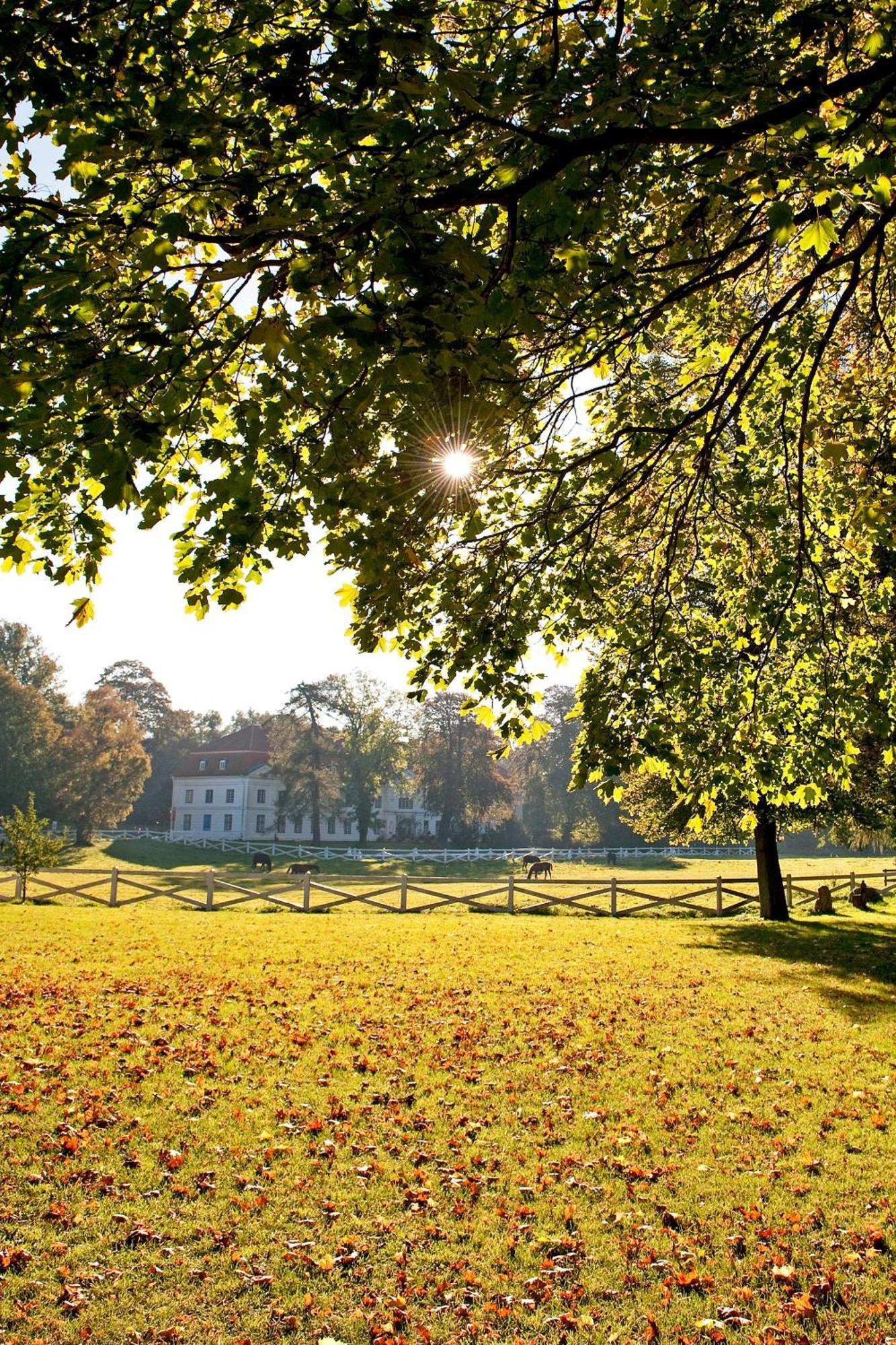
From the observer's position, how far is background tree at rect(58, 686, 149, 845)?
Answer: 2349 inches

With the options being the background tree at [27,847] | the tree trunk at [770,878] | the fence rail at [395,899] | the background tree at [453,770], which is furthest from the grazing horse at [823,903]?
the background tree at [453,770]

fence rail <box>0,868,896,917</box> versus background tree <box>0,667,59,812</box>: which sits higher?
background tree <box>0,667,59,812</box>

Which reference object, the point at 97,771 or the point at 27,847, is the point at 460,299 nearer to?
the point at 27,847

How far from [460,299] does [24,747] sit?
6104 cm

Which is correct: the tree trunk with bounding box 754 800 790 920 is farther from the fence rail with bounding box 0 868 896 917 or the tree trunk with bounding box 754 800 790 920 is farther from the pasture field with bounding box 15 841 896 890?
the pasture field with bounding box 15 841 896 890

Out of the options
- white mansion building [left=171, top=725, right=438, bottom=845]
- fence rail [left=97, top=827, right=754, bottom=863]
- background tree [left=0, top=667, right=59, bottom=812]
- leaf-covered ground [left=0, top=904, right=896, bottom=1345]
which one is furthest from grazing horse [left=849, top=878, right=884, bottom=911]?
white mansion building [left=171, top=725, right=438, bottom=845]

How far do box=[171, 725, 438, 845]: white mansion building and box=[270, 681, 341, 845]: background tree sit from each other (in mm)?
9935

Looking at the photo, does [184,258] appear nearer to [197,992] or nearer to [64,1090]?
[64,1090]

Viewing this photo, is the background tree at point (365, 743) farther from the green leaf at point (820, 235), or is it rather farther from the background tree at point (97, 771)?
the green leaf at point (820, 235)

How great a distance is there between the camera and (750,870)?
173 feet

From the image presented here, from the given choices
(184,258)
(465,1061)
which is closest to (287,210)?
(184,258)

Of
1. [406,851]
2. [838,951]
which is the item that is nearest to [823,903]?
[838,951]

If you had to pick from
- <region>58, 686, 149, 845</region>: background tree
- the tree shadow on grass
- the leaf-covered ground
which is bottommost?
the tree shadow on grass

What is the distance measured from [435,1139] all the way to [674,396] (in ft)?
22.5
